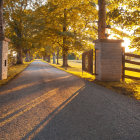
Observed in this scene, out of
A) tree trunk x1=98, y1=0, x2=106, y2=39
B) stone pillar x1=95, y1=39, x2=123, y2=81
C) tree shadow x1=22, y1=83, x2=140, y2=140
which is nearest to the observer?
tree shadow x1=22, y1=83, x2=140, y2=140

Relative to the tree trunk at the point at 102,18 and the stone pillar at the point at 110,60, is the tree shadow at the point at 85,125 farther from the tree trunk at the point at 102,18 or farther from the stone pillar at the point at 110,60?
the tree trunk at the point at 102,18

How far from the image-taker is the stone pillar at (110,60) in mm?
8656

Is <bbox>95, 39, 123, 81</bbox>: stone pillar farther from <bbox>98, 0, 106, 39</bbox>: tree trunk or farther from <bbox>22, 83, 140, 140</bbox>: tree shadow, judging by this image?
<bbox>22, 83, 140, 140</bbox>: tree shadow

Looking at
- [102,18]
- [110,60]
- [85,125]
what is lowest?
[85,125]

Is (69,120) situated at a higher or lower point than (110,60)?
lower

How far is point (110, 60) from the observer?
8.68 meters

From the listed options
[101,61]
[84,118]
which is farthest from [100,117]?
[101,61]

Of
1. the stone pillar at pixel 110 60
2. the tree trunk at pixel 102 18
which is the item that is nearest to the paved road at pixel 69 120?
the stone pillar at pixel 110 60

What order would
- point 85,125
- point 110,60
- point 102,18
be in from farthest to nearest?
point 102,18, point 110,60, point 85,125

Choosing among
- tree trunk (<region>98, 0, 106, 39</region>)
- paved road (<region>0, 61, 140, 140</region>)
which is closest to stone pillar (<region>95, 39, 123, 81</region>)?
tree trunk (<region>98, 0, 106, 39</region>)

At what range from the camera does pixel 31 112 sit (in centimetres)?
357

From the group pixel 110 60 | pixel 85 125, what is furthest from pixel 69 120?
pixel 110 60

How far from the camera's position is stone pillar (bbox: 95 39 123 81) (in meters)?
8.66

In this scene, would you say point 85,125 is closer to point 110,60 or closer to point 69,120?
point 69,120
